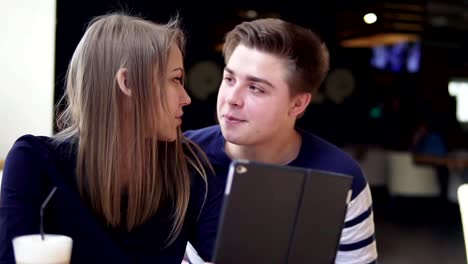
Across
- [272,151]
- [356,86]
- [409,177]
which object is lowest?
[409,177]

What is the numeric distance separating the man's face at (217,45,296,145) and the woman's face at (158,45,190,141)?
0.69 ft

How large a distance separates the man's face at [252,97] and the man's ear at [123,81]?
345 millimetres

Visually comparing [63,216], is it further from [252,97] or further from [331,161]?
[331,161]

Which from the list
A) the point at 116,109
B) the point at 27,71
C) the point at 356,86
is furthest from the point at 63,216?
the point at 356,86

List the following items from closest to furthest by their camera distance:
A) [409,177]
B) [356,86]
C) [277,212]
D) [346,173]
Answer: [277,212]
[346,173]
[409,177]
[356,86]

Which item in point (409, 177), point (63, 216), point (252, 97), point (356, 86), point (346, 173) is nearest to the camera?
point (63, 216)

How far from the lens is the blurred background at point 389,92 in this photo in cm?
699

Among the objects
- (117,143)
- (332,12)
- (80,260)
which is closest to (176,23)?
(117,143)

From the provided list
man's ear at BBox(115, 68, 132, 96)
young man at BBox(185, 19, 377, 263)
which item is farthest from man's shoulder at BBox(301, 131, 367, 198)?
man's ear at BBox(115, 68, 132, 96)

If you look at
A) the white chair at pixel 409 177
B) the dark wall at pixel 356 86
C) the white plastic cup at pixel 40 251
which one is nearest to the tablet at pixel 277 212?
the white plastic cup at pixel 40 251

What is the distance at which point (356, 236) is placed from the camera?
1.92 m

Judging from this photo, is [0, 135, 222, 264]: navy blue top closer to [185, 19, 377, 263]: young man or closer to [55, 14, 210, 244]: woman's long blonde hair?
[55, 14, 210, 244]: woman's long blonde hair

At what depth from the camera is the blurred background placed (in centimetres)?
699

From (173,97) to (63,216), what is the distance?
388mm
